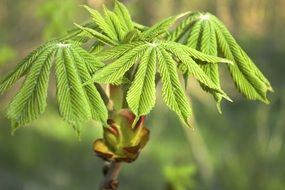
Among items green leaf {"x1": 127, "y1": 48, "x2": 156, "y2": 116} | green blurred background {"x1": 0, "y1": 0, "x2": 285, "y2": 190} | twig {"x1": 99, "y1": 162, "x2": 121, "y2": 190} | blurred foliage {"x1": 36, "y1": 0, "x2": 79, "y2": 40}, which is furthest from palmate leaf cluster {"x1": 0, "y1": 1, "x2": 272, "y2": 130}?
green blurred background {"x1": 0, "y1": 0, "x2": 285, "y2": 190}

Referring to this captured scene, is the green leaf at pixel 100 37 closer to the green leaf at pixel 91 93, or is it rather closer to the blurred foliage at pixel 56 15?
the green leaf at pixel 91 93

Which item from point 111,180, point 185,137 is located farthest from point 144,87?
point 185,137

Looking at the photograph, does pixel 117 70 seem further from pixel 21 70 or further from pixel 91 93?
pixel 21 70

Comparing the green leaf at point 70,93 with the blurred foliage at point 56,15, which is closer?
the green leaf at point 70,93

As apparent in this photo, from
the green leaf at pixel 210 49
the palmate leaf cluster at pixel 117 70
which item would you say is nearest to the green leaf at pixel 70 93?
the palmate leaf cluster at pixel 117 70

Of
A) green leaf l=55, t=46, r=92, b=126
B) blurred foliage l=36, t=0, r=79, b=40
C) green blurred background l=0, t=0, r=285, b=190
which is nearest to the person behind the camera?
green leaf l=55, t=46, r=92, b=126

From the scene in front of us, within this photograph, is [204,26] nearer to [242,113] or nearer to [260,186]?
[260,186]

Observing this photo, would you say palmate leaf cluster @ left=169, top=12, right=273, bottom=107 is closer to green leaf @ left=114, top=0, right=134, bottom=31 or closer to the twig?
green leaf @ left=114, top=0, right=134, bottom=31
